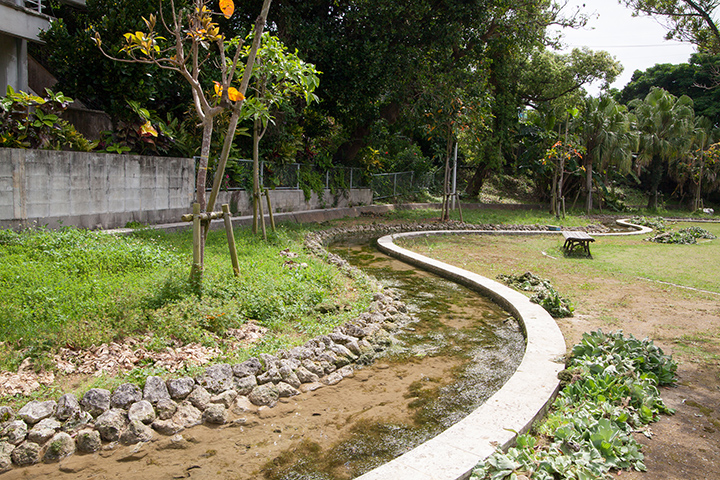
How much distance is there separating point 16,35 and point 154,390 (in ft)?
45.4

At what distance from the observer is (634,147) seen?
92.4ft

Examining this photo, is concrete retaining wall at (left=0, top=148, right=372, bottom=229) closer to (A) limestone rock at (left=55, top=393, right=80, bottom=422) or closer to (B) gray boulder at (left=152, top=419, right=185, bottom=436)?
(A) limestone rock at (left=55, top=393, right=80, bottom=422)

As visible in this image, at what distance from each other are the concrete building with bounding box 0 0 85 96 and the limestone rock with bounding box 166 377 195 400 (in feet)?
43.7

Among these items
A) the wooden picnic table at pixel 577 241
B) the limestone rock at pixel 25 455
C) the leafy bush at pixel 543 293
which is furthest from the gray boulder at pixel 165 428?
the wooden picnic table at pixel 577 241

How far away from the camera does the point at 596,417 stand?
4.17 metres

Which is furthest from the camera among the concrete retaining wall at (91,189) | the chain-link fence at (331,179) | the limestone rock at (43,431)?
the chain-link fence at (331,179)

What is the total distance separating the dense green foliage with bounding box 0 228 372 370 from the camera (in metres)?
5.01

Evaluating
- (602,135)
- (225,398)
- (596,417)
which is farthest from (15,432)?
(602,135)

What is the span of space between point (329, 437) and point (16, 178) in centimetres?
795

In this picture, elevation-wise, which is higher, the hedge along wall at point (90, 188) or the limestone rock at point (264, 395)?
the hedge along wall at point (90, 188)

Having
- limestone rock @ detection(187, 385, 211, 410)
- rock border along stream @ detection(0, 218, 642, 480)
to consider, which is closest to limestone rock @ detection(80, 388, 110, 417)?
rock border along stream @ detection(0, 218, 642, 480)

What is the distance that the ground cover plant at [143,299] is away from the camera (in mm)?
4911

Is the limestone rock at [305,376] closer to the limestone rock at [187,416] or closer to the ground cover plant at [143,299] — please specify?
the ground cover plant at [143,299]

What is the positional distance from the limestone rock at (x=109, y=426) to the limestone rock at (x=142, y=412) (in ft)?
0.31
